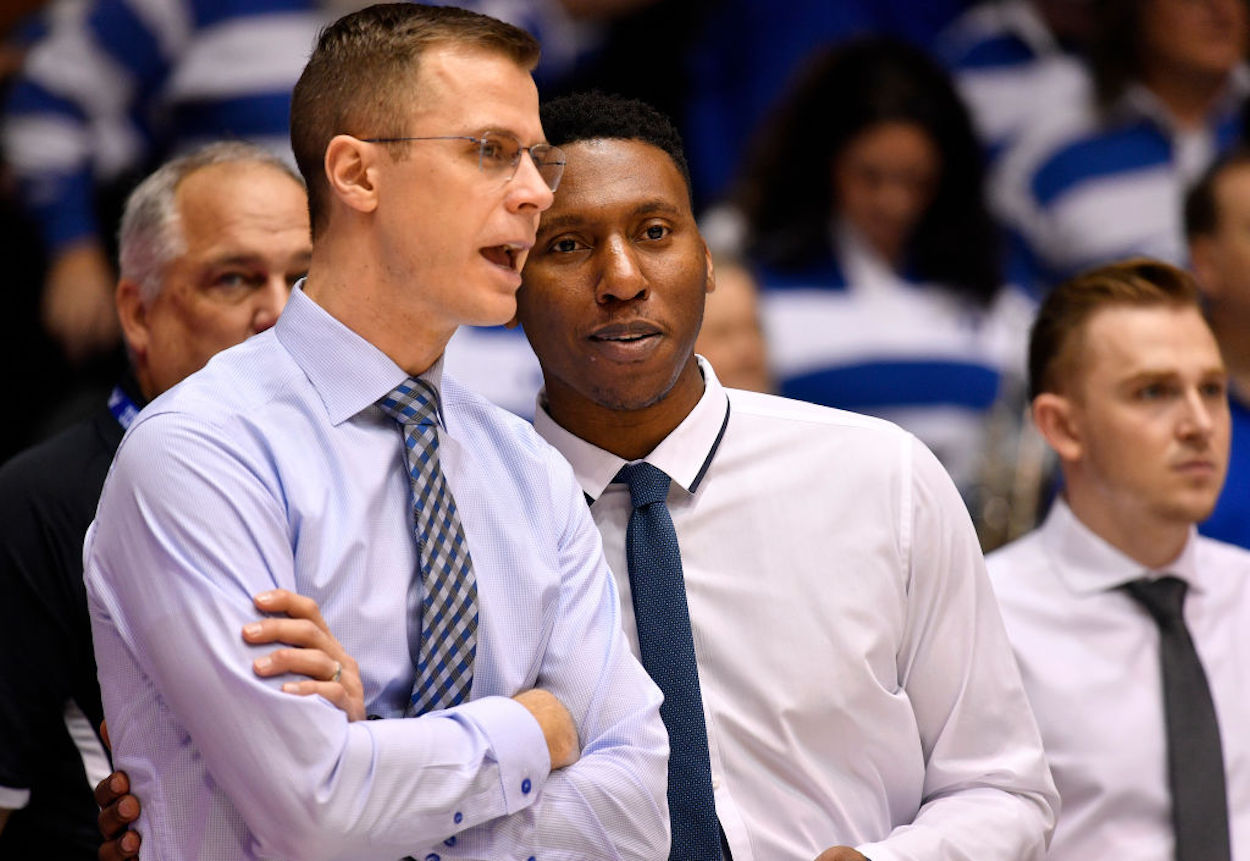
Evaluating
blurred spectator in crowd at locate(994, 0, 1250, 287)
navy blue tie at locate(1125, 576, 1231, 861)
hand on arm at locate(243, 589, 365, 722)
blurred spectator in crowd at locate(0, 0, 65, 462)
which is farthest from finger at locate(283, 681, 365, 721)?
blurred spectator in crowd at locate(994, 0, 1250, 287)

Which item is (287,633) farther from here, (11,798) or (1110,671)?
(1110,671)

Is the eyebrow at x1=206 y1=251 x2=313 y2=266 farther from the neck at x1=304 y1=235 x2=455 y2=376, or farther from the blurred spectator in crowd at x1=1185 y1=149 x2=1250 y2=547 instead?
the blurred spectator in crowd at x1=1185 y1=149 x2=1250 y2=547

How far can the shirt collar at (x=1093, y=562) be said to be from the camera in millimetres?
2873

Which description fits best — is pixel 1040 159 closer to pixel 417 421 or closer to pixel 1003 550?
pixel 1003 550

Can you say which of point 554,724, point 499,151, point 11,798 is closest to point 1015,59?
point 499,151

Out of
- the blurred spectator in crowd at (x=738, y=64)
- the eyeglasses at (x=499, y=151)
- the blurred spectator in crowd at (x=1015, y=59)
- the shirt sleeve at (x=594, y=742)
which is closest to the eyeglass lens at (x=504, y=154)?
the eyeglasses at (x=499, y=151)

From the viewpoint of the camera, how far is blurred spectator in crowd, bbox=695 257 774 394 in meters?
3.62

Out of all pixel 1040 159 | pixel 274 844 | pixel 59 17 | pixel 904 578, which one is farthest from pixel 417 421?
pixel 1040 159

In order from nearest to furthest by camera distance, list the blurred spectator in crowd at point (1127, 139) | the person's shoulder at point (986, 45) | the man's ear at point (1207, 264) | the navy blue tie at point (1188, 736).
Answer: the navy blue tie at point (1188, 736)
the man's ear at point (1207, 264)
the blurred spectator in crowd at point (1127, 139)
the person's shoulder at point (986, 45)

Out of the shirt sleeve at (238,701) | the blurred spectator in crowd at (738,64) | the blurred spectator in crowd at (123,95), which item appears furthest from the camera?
the blurred spectator in crowd at (738,64)

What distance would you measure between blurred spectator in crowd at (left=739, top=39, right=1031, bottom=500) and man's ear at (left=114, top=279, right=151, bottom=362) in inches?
72.7

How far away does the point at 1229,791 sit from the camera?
2729 mm

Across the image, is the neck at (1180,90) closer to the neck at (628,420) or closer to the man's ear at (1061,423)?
the man's ear at (1061,423)

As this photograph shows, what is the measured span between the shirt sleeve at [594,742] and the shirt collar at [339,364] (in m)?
0.30
